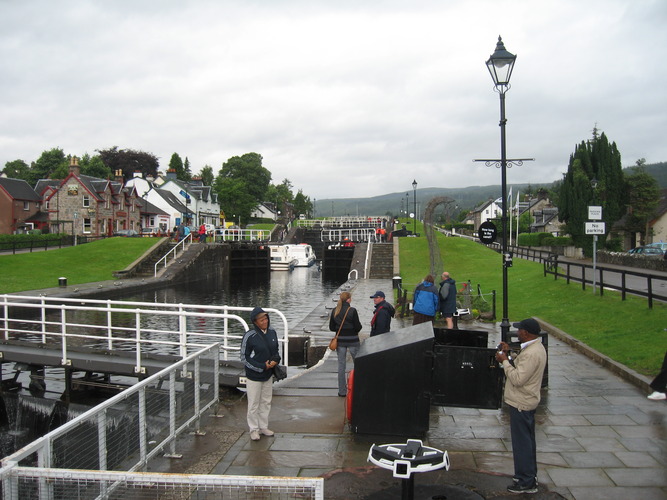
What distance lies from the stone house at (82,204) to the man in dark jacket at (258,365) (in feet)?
191

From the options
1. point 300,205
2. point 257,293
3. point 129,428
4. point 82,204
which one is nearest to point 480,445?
point 129,428

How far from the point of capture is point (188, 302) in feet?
106

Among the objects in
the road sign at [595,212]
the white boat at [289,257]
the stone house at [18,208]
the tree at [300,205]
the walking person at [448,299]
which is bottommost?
the white boat at [289,257]

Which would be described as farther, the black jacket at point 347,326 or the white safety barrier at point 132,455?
the black jacket at point 347,326

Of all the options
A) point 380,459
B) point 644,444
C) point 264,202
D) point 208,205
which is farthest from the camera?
point 264,202

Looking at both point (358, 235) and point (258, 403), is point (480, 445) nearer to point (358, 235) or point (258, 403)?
point (258, 403)

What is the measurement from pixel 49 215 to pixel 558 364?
6419 centimetres

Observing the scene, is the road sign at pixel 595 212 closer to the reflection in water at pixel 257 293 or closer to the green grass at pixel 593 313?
the green grass at pixel 593 313

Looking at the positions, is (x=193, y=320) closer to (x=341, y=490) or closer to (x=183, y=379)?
(x=183, y=379)

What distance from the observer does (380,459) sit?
479 cm

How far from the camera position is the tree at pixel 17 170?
347 feet

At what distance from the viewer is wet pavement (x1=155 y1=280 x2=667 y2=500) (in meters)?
5.97

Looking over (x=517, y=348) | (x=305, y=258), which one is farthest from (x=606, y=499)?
(x=305, y=258)

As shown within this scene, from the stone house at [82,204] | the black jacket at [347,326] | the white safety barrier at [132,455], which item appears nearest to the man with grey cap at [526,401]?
the white safety barrier at [132,455]
